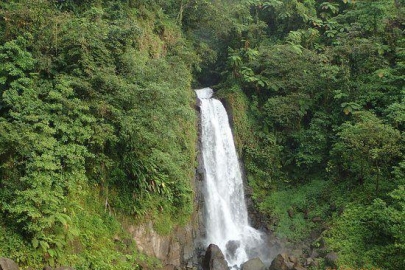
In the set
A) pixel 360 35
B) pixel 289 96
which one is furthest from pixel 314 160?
pixel 360 35

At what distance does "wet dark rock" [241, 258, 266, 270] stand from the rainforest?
254 centimetres

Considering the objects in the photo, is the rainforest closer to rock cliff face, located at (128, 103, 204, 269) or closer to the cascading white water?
rock cliff face, located at (128, 103, 204, 269)

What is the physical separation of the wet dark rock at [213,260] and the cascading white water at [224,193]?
4.25 feet

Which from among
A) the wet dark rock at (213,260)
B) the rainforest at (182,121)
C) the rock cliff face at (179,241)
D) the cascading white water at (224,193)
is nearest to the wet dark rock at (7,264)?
the rainforest at (182,121)

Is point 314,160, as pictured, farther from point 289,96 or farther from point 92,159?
point 92,159

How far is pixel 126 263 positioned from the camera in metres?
10.4

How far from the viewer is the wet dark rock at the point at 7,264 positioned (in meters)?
7.02

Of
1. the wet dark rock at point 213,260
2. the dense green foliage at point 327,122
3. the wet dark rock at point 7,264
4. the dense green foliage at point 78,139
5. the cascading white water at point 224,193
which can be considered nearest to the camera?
the wet dark rock at point 7,264

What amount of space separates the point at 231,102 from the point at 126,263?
12602 mm

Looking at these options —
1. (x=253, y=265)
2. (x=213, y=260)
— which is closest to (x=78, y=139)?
(x=213, y=260)

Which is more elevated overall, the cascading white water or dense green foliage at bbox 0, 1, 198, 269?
dense green foliage at bbox 0, 1, 198, 269

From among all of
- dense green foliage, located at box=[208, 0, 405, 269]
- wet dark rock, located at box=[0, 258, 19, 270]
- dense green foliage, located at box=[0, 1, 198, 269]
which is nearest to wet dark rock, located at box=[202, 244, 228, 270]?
dense green foliage, located at box=[0, 1, 198, 269]

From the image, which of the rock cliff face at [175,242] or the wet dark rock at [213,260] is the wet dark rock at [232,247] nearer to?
the rock cliff face at [175,242]

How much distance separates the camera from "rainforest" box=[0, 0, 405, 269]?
363 inches
